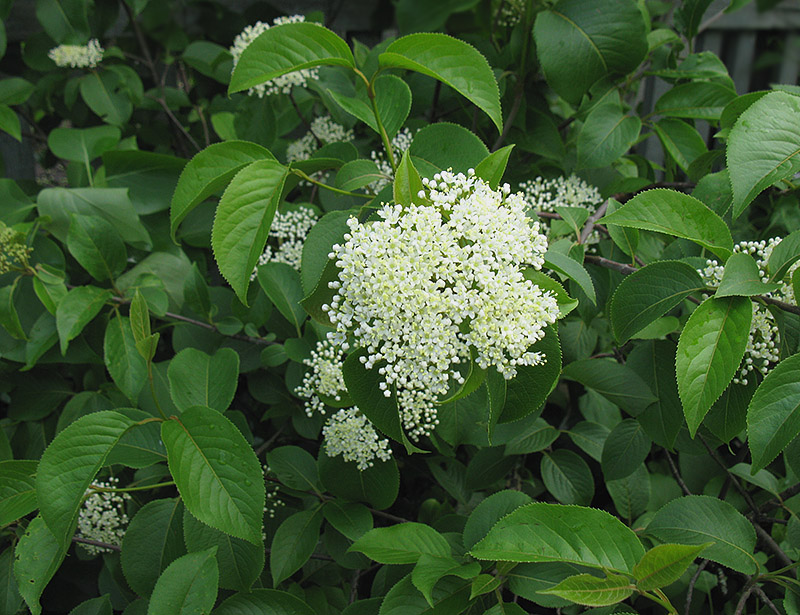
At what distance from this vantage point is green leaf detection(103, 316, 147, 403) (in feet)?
4.64

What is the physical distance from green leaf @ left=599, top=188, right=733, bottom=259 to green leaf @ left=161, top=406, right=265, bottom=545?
28.3 inches

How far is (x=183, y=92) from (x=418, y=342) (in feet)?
6.61

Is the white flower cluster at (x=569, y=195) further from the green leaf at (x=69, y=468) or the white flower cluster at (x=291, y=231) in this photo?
the green leaf at (x=69, y=468)

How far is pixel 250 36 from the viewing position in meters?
1.91

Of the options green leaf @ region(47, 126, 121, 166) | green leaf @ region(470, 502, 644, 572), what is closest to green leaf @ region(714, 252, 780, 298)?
green leaf @ region(470, 502, 644, 572)

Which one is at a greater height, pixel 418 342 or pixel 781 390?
pixel 418 342

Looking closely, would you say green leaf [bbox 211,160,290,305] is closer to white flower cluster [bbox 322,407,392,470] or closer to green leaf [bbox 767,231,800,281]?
white flower cluster [bbox 322,407,392,470]

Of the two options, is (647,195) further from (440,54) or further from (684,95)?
(684,95)

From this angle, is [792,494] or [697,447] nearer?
[697,447]

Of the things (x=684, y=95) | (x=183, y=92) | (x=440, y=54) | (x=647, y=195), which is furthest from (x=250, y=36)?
(x=647, y=195)

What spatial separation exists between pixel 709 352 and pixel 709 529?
45 centimetres

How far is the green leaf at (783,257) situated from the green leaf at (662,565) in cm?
43

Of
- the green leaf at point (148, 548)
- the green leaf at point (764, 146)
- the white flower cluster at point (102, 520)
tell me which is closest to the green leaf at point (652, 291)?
the green leaf at point (764, 146)

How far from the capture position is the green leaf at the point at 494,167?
38.5 inches
